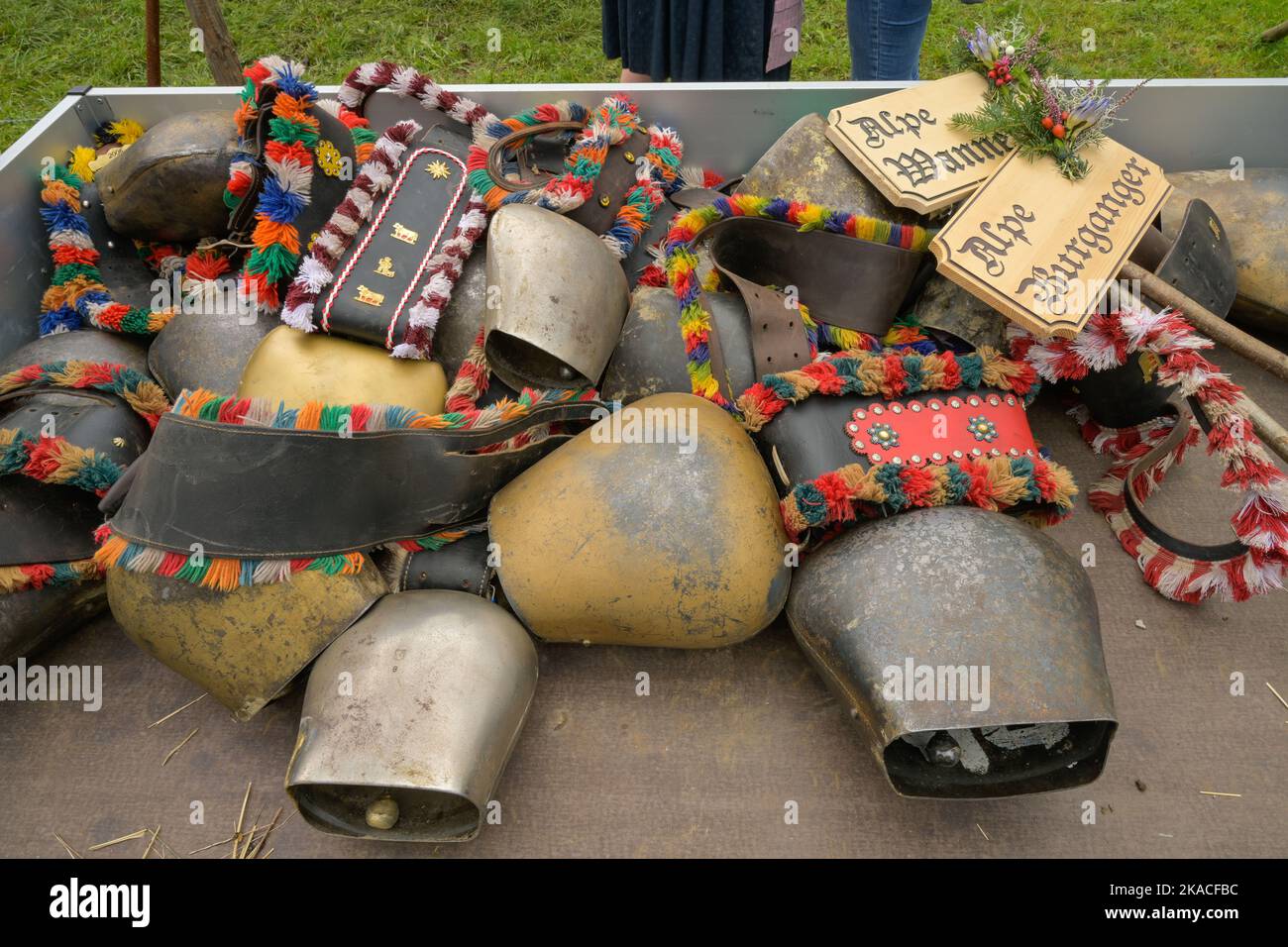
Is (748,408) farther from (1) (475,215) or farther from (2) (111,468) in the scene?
(2) (111,468)

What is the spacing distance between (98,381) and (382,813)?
1.15 m

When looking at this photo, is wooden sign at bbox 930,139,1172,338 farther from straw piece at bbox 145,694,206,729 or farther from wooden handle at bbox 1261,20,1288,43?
wooden handle at bbox 1261,20,1288,43

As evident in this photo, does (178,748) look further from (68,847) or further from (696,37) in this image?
(696,37)

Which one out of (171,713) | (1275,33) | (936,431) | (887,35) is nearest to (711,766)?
(936,431)

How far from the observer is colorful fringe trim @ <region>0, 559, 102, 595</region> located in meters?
1.62

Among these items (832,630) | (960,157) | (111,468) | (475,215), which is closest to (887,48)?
(960,157)

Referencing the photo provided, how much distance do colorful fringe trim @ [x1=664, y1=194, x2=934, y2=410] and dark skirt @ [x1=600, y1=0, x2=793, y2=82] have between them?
88 cm

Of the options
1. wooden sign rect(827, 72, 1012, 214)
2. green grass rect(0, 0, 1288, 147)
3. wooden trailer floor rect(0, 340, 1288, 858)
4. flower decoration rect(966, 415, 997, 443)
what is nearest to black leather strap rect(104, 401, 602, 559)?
wooden trailer floor rect(0, 340, 1288, 858)

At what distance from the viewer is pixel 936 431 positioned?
1660 mm

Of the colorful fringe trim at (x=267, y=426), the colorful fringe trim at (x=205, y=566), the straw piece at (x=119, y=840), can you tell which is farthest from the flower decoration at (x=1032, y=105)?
the straw piece at (x=119, y=840)

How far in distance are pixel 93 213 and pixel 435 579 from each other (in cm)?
150

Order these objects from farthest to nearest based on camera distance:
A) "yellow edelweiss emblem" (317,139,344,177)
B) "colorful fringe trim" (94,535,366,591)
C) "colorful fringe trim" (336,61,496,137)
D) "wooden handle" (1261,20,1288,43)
Result: "wooden handle" (1261,20,1288,43) → "colorful fringe trim" (336,61,496,137) → "yellow edelweiss emblem" (317,139,344,177) → "colorful fringe trim" (94,535,366,591)

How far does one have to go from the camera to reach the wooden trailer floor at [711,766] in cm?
154

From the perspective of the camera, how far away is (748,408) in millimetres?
1707
